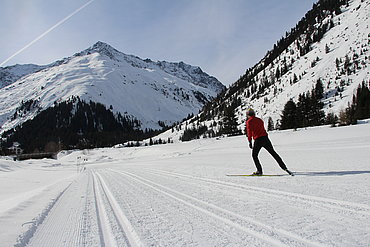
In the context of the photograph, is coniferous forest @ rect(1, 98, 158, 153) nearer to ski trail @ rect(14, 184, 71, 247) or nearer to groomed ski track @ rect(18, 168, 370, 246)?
ski trail @ rect(14, 184, 71, 247)

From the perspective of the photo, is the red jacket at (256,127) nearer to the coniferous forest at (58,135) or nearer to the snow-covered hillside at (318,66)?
the snow-covered hillside at (318,66)

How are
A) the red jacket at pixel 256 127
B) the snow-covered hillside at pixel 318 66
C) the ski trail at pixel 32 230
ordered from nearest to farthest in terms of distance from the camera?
1. the ski trail at pixel 32 230
2. the red jacket at pixel 256 127
3. the snow-covered hillside at pixel 318 66

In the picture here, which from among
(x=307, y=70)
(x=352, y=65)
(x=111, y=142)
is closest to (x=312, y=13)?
(x=307, y=70)

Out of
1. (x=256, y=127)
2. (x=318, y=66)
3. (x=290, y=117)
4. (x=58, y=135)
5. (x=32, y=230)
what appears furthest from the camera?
(x=58, y=135)

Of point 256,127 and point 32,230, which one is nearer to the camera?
point 32,230

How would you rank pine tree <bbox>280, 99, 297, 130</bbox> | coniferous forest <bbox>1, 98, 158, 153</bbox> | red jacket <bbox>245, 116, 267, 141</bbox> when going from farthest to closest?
coniferous forest <bbox>1, 98, 158, 153</bbox> → pine tree <bbox>280, 99, 297, 130</bbox> → red jacket <bbox>245, 116, 267, 141</bbox>

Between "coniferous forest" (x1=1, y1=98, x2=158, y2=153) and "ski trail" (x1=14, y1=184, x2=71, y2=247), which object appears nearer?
"ski trail" (x1=14, y1=184, x2=71, y2=247)

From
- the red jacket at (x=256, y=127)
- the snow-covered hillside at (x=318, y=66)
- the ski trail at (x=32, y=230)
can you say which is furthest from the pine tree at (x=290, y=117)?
the ski trail at (x=32, y=230)

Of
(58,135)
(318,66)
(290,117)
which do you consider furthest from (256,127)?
(58,135)

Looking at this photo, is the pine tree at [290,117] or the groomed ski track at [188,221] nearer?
the groomed ski track at [188,221]

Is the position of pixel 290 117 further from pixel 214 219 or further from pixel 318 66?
pixel 214 219

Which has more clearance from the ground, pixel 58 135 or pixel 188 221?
pixel 58 135

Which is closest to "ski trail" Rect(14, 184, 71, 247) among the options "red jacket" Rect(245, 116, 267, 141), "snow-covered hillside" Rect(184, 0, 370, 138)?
"red jacket" Rect(245, 116, 267, 141)

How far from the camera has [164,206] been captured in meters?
3.83
